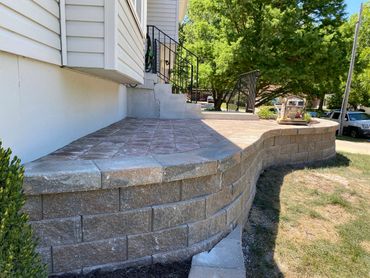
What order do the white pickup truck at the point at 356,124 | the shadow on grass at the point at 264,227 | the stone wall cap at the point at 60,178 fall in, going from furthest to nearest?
the white pickup truck at the point at 356,124 → the shadow on grass at the point at 264,227 → the stone wall cap at the point at 60,178

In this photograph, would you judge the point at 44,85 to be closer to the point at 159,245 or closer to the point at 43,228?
the point at 43,228

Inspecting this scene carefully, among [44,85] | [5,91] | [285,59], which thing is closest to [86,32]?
[44,85]

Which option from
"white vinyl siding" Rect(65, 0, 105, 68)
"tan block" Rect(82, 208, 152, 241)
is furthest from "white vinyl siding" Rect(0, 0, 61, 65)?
"tan block" Rect(82, 208, 152, 241)

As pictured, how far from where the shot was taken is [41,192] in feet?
6.16

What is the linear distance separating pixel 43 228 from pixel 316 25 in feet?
47.3

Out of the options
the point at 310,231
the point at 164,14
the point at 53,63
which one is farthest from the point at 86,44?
the point at 164,14

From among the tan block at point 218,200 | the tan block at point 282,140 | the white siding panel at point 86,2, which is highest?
the white siding panel at point 86,2

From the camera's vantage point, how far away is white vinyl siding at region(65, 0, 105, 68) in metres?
2.87

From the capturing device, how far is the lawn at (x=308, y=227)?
2.72 meters

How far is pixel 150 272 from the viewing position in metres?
2.24

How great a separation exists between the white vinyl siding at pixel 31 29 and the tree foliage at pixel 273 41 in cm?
1053

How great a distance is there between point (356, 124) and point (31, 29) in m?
16.1

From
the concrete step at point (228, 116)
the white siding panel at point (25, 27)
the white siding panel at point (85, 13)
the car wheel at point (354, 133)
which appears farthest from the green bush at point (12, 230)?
the car wheel at point (354, 133)

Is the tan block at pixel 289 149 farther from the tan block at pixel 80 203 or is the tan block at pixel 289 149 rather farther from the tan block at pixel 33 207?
the tan block at pixel 33 207
